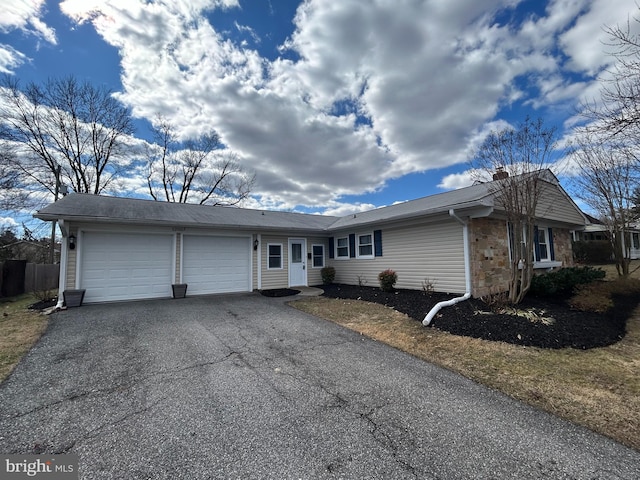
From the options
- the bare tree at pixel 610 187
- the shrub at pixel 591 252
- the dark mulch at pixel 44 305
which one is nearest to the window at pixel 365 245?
the bare tree at pixel 610 187

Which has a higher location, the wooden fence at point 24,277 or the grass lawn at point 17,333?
the wooden fence at point 24,277

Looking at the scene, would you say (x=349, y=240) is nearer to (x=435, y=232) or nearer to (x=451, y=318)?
(x=435, y=232)

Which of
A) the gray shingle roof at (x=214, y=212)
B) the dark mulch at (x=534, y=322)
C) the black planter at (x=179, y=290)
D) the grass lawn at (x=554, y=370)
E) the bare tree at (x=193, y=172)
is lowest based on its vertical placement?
the grass lawn at (x=554, y=370)

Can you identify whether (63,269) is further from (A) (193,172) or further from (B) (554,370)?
(A) (193,172)

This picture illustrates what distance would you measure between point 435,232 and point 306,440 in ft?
25.2

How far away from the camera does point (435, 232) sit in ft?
28.9

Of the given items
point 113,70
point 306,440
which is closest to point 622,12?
point 306,440

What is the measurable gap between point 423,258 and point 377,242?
2.04 m

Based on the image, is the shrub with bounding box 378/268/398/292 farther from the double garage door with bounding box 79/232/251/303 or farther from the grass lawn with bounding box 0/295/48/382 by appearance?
the grass lawn with bounding box 0/295/48/382

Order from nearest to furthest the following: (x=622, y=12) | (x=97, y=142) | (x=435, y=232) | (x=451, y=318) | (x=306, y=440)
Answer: (x=306, y=440) < (x=622, y=12) < (x=451, y=318) < (x=435, y=232) < (x=97, y=142)

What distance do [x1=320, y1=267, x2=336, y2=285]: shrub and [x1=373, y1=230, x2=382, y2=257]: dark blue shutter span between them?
8.04 feet

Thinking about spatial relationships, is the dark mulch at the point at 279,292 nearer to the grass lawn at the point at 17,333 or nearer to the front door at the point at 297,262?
the front door at the point at 297,262

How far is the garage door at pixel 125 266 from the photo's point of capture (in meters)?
8.62

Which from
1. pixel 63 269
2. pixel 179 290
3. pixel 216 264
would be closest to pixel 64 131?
pixel 63 269
